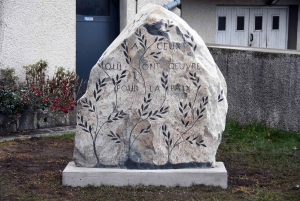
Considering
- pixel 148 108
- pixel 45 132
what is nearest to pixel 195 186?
Answer: pixel 148 108

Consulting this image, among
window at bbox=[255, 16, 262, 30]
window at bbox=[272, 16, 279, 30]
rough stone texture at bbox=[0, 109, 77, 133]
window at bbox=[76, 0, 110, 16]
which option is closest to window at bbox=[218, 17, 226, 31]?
window at bbox=[255, 16, 262, 30]

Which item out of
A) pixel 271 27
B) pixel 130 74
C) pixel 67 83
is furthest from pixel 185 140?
pixel 271 27

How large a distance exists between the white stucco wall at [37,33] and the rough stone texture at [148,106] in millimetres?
3441

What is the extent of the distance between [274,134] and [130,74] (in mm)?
3440

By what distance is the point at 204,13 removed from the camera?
13.0 m

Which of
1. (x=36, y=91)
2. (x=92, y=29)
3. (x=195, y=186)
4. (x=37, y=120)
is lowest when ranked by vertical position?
(x=195, y=186)

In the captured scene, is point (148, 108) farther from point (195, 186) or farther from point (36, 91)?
point (36, 91)

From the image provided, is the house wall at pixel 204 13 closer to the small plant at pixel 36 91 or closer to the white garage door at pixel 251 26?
the white garage door at pixel 251 26

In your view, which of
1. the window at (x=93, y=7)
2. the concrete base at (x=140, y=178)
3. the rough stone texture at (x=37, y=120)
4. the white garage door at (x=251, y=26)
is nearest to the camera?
the concrete base at (x=140, y=178)

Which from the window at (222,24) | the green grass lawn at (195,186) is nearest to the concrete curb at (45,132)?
the green grass lawn at (195,186)

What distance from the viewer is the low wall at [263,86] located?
8.27 metres

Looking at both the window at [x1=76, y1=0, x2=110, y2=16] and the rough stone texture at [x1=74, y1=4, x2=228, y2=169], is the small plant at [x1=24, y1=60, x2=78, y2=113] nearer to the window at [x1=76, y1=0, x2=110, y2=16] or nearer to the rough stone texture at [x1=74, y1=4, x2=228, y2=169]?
the window at [x1=76, y1=0, x2=110, y2=16]

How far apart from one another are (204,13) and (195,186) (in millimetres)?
8084

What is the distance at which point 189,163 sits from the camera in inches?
223
